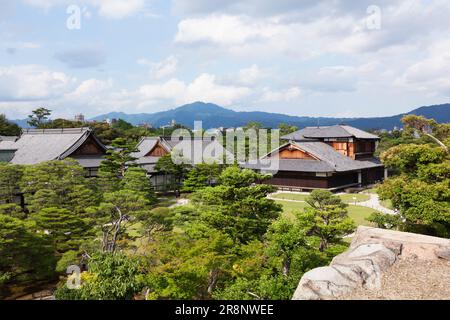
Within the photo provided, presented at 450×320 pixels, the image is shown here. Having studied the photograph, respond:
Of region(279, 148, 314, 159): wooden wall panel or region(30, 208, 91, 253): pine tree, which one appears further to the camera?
region(279, 148, 314, 159): wooden wall panel

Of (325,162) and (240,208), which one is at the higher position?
(325,162)

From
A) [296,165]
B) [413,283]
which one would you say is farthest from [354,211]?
[413,283]

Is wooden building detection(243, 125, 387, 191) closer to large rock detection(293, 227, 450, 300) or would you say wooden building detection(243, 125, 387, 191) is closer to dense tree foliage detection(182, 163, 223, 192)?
dense tree foliage detection(182, 163, 223, 192)

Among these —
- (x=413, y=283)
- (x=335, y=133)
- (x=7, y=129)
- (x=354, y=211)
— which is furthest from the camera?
(x=7, y=129)

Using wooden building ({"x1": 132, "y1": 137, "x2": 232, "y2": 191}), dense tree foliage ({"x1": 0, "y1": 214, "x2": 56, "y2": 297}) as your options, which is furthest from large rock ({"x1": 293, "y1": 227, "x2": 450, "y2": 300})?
wooden building ({"x1": 132, "y1": 137, "x2": 232, "y2": 191})

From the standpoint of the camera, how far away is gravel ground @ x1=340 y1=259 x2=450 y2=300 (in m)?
6.56

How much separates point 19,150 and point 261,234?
81.7 feet

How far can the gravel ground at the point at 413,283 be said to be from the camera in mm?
6562

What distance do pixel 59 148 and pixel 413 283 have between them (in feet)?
89.1

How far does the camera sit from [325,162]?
108 ft

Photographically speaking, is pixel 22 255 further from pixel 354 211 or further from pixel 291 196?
pixel 291 196

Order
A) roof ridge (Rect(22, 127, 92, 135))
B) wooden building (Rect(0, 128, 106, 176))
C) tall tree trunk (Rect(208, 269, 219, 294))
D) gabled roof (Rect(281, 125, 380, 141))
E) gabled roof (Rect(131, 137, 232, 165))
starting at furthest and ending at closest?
gabled roof (Rect(281, 125, 380, 141)), gabled roof (Rect(131, 137, 232, 165)), roof ridge (Rect(22, 127, 92, 135)), wooden building (Rect(0, 128, 106, 176)), tall tree trunk (Rect(208, 269, 219, 294))

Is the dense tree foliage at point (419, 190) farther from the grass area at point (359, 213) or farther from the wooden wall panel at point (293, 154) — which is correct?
the wooden wall panel at point (293, 154)

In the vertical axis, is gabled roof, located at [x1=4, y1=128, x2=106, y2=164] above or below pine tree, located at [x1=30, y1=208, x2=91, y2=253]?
above
